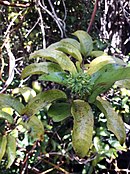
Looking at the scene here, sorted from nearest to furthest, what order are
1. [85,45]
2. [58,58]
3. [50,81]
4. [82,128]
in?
[82,128]
[58,58]
[85,45]
[50,81]

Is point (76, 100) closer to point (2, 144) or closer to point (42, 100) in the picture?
point (42, 100)

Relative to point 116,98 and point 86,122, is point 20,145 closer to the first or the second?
point 116,98

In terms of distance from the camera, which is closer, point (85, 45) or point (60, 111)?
point (60, 111)

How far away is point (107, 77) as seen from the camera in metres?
0.62

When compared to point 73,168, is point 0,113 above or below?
above

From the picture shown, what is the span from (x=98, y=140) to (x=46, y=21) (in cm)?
68

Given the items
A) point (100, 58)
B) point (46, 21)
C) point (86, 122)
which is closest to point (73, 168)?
point (46, 21)

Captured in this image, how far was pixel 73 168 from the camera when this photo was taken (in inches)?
76.9

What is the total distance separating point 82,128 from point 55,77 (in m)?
0.11

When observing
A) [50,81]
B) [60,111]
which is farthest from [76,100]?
[50,81]

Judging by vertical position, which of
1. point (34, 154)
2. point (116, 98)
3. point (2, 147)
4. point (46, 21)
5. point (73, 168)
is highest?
point (46, 21)

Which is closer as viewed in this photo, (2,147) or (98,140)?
(2,147)

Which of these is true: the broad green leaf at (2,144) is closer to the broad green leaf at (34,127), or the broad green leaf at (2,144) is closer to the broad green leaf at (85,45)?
the broad green leaf at (34,127)

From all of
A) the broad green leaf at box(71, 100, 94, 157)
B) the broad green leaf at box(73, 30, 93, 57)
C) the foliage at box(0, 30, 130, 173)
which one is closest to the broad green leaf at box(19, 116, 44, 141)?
the foliage at box(0, 30, 130, 173)
